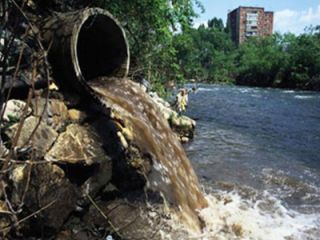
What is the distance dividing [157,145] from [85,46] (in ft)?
8.22

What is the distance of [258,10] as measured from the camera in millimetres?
127000

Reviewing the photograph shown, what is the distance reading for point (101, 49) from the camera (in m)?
7.99

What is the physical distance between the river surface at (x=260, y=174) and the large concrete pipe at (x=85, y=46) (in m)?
2.63

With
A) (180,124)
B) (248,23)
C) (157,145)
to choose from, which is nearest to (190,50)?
(180,124)

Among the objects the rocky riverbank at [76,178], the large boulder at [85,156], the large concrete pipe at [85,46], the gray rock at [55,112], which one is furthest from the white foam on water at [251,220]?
the large concrete pipe at [85,46]

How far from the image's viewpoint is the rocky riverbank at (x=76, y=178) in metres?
4.79

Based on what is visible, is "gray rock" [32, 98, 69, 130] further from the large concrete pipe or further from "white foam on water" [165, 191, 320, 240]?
"white foam on water" [165, 191, 320, 240]

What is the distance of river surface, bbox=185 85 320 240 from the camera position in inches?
271

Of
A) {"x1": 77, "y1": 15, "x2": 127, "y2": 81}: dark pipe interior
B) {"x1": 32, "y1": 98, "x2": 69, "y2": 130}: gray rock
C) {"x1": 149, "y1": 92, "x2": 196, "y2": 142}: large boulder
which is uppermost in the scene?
{"x1": 77, "y1": 15, "x2": 127, "y2": 81}: dark pipe interior

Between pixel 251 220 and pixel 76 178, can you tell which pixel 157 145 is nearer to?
pixel 76 178

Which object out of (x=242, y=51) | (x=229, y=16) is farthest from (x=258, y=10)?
(x=242, y=51)

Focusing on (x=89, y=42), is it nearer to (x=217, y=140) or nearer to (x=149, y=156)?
(x=149, y=156)

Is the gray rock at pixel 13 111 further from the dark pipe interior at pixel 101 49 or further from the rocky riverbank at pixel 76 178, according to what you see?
A: the dark pipe interior at pixel 101 49

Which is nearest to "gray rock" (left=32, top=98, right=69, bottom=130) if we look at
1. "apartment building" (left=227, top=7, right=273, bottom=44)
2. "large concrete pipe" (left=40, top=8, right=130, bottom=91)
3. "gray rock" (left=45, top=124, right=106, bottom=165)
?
"gray rock" (left=45, top=124, right=106, bottom=165)
